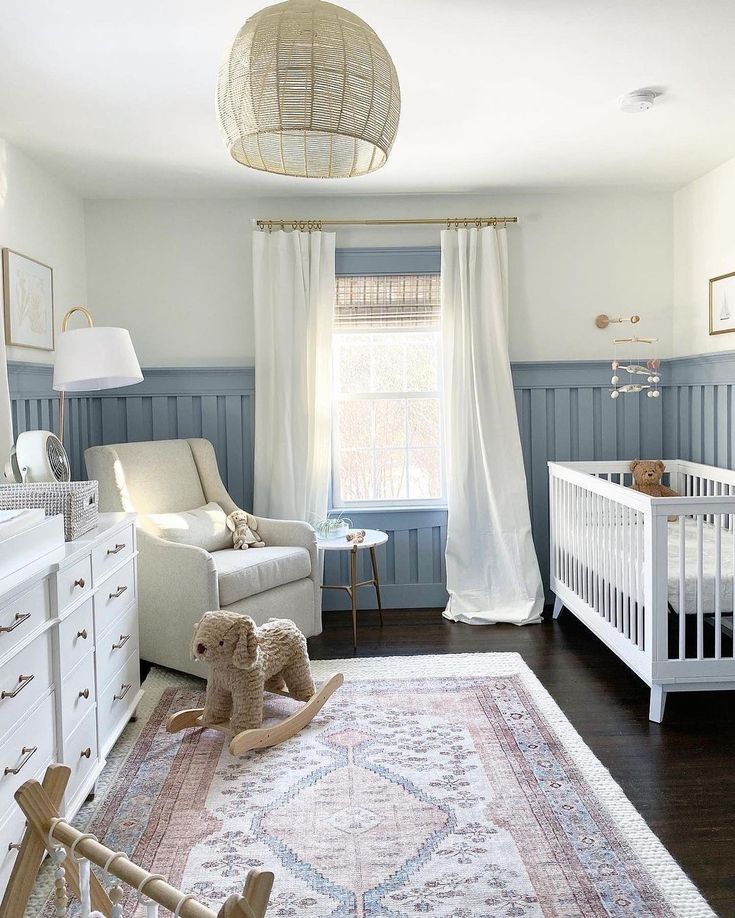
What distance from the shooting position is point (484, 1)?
229 centimetres

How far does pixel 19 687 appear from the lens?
1857 millimetres

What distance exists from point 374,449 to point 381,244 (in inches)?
44.1

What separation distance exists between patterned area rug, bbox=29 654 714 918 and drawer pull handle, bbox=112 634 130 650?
0.35m

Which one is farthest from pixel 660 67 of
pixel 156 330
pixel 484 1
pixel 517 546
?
pixel 156 330

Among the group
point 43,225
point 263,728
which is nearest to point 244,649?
point 263,728

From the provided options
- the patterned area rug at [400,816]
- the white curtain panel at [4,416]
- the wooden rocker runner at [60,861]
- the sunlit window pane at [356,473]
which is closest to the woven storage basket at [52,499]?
the white curtain panel at [4,416]

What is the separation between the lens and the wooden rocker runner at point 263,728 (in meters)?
2.71

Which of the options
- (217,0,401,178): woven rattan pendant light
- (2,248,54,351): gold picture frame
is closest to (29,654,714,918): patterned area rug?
(2,248,54,351): gold picture frame

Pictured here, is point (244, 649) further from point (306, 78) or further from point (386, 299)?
point (386, 299)

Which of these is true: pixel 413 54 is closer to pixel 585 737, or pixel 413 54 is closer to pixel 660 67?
pixel 660 67

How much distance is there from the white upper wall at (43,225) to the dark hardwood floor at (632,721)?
213cm

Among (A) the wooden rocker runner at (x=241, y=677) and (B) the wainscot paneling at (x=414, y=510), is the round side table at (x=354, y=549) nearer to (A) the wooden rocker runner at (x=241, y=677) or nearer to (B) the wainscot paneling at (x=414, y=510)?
(B) the wainscot paneling at (x=414, y=510)

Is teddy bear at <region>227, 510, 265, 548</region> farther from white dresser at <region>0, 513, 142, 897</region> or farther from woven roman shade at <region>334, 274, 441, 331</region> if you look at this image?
woven roman shade at <region>334, 274, 441, 331</region>

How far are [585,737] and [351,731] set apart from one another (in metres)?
0.81
